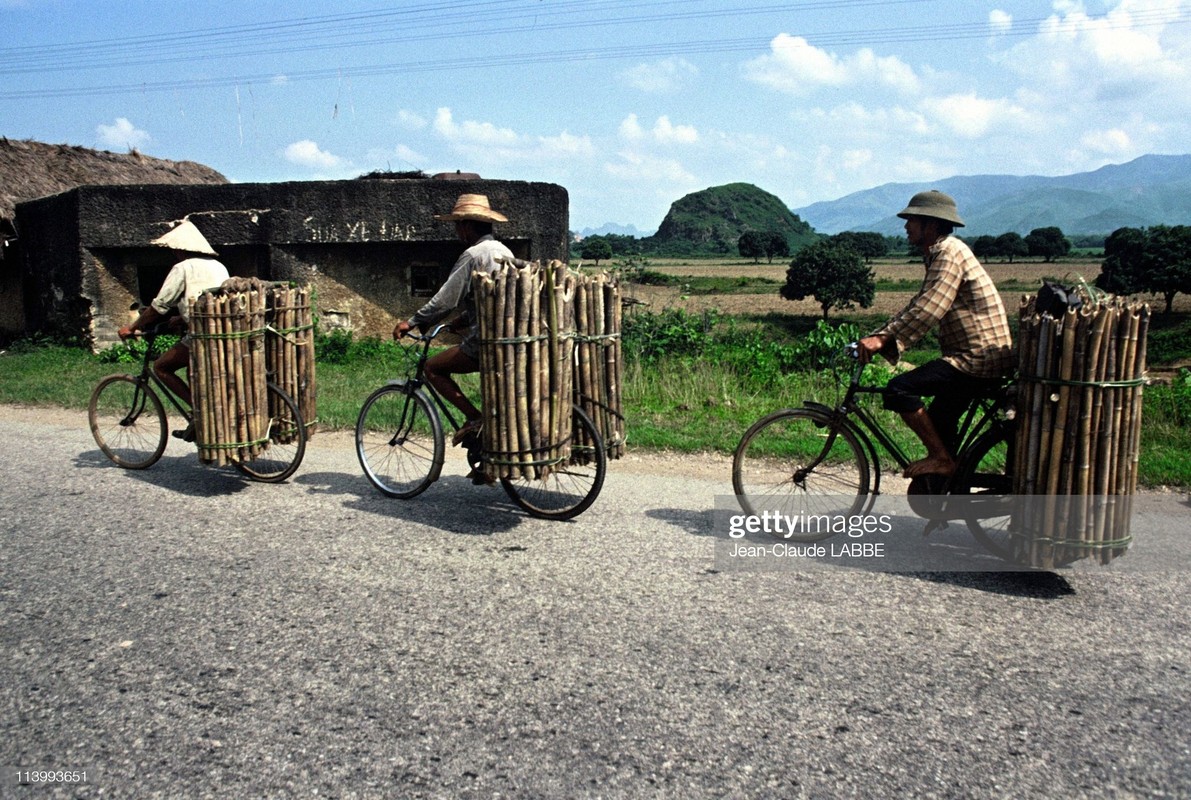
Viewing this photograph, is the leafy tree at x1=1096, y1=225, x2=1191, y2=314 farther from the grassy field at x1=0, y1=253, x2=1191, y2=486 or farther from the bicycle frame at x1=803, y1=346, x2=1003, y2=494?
the bicycle frame at x1=803, y1=346, x2=1003, y2=494

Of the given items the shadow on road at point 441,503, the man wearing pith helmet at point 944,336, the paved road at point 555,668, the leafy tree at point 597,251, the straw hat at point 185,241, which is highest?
the leafy tree at point 597,251

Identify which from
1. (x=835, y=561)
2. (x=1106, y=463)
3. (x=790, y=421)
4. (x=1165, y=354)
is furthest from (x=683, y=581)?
(x=1165, y=354)

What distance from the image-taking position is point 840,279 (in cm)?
5975

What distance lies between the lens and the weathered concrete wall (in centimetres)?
1323

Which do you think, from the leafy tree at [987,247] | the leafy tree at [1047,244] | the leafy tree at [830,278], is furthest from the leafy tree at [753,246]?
the leafy tree at [830,278]

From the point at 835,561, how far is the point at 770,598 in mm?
722

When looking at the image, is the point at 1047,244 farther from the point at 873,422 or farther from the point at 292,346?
the point at 292,346

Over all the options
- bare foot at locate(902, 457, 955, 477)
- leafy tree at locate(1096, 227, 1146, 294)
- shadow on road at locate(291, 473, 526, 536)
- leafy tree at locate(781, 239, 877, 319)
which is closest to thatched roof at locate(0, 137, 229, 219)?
shadow on road at locate(291, 473, 526, 536)

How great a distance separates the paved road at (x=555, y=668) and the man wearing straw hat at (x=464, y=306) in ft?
2.96

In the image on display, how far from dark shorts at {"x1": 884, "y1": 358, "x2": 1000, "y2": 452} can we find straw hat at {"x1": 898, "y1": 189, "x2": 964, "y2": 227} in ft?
2.49

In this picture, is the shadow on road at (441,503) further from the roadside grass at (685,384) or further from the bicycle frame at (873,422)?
the bicycle frame at (873,422)

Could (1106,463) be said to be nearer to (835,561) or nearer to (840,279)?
(835,561)

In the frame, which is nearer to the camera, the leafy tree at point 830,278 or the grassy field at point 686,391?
the grassy field at point 686,391

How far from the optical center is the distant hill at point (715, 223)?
173750 mm
